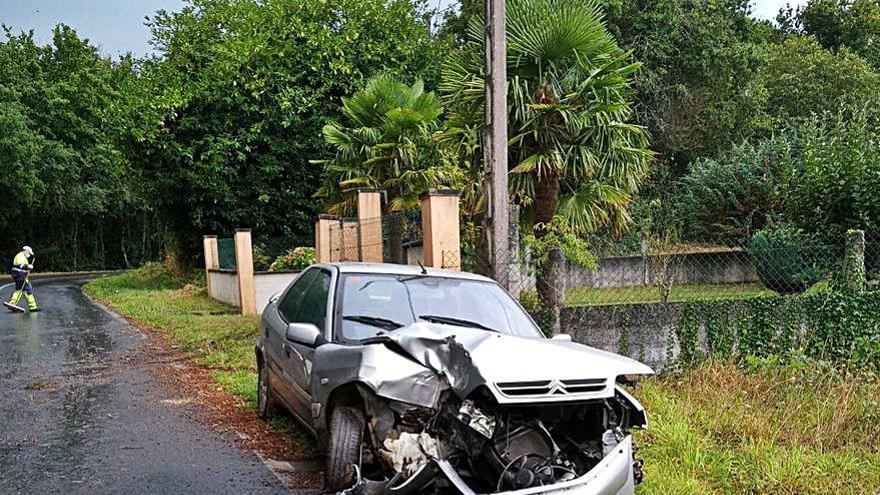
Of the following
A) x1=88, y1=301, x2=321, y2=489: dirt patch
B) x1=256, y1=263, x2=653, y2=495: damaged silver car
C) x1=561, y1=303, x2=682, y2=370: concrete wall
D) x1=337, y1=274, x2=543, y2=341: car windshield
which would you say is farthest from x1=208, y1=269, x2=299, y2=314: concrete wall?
x1=256, y1=263, x2=653, y2=495: damaged silver car

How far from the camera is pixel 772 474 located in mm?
5234

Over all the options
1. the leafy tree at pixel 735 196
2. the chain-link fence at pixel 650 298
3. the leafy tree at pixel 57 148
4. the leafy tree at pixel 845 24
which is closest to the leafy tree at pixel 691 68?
the leafy tree at pixel 735 196

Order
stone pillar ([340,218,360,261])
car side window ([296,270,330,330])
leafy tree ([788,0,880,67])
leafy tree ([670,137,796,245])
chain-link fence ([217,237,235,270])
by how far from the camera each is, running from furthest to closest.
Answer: leafy tree ([788,0,880,67]) → leafy tree ([670,137,796,245]) → chain-link fence ([217,237,235,270]) → stone pillar ([340,218,360,261]) → car side window ([296,270,330,330])

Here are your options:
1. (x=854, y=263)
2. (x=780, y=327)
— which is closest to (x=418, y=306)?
(x=780, y=327)

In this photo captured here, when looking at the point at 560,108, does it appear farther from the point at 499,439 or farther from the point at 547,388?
the point at 499,439

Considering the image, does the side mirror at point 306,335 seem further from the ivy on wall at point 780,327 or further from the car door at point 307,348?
the ivy on wall at point 780,327

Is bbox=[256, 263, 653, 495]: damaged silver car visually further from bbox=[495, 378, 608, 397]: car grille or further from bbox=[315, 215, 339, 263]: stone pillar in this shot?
bbox=[315, 215, 339, 263]: stone pillar

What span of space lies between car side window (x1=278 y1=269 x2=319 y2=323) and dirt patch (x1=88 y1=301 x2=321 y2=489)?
1102mm

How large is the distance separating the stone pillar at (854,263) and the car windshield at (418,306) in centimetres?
473

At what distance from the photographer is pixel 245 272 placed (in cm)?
1655

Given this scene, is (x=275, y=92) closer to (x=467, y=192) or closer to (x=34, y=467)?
(x=467, y=192)

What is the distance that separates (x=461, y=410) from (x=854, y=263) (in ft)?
21.4

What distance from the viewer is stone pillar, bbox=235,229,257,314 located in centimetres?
1639

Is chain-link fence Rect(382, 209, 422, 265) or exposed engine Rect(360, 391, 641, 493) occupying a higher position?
chain-link fence Rect(382, 209, 422, 265)
